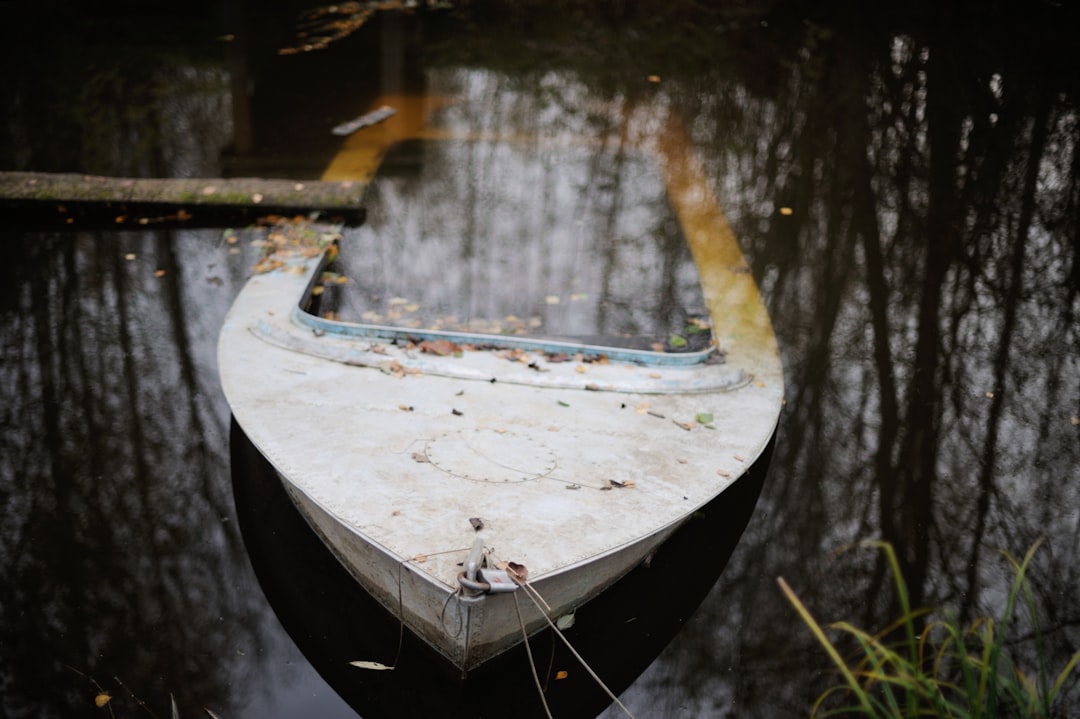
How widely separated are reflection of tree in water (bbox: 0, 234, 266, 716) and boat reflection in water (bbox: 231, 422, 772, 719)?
165 mm

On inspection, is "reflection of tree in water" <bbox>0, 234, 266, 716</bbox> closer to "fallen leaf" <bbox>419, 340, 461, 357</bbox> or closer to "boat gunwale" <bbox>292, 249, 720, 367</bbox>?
"boat gunwale" <bbox>292, 249, 720, 367</bbox>

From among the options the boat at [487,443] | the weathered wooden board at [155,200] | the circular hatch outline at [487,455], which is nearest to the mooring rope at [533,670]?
the boat at [487,443]

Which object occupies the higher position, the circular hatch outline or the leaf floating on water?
the circular hatch outline

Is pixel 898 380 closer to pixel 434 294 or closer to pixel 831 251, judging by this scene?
pixel 831 251

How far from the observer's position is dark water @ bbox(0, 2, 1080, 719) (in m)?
3.35

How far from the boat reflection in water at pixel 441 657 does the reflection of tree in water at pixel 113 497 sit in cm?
17

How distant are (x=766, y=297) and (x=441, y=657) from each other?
3.42 meters

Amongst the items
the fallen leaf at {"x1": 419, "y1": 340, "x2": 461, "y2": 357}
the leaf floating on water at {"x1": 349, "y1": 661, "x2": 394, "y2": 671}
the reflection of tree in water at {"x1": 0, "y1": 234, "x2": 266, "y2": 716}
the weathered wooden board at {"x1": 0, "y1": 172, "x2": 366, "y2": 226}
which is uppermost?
the weathered wooden board at {"x1": 0, "y1": 172, "x2": 366, "y2": 226}

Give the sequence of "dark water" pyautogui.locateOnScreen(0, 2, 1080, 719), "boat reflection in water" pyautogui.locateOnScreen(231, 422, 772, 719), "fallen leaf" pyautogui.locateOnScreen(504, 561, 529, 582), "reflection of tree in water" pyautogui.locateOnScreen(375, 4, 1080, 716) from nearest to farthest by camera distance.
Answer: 1. "fallen leaf" pyautogui.locateOnScreen(504, 561, 529, 582)
2. "boat reflection in water" pyautogui.locateOnScreen(231, 422, 772, 719)
3. "dark water" pyautogui.locateOnScreen(0, 2, 1080, 719)
4. "reflection of tree in water" pyautogui.locateOnScreen(375, 4, 1080, 716)

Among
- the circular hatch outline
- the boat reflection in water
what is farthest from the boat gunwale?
the circular hatch outline

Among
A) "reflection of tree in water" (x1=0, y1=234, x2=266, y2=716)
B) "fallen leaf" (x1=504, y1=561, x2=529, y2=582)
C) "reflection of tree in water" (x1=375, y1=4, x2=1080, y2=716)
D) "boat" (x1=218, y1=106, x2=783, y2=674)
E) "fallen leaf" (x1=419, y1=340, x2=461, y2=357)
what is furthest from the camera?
"fallen leaf" (x1=419, y1=340, x2=461, y2=357)

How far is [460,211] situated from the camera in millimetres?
6723

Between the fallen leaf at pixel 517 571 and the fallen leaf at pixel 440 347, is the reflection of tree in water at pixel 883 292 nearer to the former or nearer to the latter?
the fallen leaf at pixel 517 571

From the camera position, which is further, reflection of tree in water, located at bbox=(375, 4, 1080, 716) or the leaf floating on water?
reflection of tree in water, located at bbox=(375, 4, 1080, 716)
